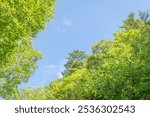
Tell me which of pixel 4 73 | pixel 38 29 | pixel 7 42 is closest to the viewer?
pixel 7 42

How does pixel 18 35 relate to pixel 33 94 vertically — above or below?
below

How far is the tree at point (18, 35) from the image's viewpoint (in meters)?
32.8

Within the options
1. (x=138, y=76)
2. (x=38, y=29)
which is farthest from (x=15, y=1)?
(x=138, y=76)

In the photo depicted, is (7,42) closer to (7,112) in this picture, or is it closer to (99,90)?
(99,90)

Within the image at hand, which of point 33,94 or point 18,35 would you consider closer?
point 18,35

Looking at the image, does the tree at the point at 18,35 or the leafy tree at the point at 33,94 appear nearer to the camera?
the tree at the point at 18,35

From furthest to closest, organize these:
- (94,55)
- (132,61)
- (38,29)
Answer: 1. (94,55)
2. (38,29)
3. (132,61)

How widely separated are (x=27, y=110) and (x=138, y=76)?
1532cm

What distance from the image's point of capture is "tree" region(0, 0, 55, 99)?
107 feet

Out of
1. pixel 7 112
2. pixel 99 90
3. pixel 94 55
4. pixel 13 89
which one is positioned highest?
pixel 94 55

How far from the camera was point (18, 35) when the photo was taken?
33000 millimetres

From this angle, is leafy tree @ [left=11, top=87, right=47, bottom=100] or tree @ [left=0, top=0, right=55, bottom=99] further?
leafy tree @ [left=11, top=87, right=47, bottom=100]

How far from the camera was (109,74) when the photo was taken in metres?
29.3

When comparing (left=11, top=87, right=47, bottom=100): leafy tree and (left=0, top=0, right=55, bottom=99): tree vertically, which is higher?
(left=11, top=87, right=47, bottom=100): leafy tree
